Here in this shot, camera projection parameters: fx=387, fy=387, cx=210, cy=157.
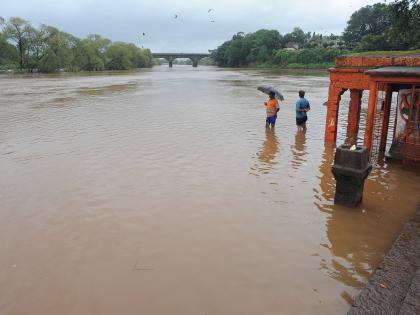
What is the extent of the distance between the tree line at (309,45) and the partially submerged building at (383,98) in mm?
38145

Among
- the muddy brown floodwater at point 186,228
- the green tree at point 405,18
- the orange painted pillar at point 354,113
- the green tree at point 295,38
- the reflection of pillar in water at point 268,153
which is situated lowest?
the muddy brown floodwater at point 186,228

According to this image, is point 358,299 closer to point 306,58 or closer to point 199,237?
point 199,237

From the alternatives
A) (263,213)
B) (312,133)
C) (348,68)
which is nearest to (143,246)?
(263,213)


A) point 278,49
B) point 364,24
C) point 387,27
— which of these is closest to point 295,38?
point 278,49

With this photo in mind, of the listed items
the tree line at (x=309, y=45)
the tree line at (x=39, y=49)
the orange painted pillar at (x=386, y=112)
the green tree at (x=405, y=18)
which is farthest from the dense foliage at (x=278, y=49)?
the orange painted pillar at (x=386, y=112)

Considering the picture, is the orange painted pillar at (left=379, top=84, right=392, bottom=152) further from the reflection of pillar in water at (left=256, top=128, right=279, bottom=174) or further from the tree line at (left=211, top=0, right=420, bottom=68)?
the tree line at (left=211, top=0, right=420, bottom=68)

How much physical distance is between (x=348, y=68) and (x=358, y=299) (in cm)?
801

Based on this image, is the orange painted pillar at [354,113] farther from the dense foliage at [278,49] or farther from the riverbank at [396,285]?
the dense foliage at [278,49]

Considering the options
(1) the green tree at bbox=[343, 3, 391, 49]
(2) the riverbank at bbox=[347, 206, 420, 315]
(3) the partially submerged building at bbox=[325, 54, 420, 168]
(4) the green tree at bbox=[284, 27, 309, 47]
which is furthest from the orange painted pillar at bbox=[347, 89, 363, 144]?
(4) the green tree at bbox=[284, 27, 309, 47]

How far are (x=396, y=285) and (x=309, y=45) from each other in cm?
11054

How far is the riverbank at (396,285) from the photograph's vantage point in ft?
12.1

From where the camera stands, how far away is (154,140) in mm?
12008

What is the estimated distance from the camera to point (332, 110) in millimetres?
11289

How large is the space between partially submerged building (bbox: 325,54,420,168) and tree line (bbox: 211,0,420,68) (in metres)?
38.1
